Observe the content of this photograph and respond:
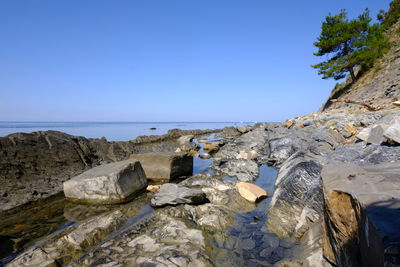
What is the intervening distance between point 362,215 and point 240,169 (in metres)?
6.90

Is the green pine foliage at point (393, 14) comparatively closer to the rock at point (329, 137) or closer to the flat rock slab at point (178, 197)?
the rock at point (329, 137)

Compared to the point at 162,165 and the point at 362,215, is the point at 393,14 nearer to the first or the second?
the point at 162,165

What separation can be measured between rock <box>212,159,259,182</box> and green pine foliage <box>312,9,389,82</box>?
18.0m

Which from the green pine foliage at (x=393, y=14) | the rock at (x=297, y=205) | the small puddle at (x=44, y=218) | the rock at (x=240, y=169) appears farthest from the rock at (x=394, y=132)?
the green pine foliage at (x=393, y=14)

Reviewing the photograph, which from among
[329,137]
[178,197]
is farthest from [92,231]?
[329,137]

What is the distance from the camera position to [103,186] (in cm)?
575

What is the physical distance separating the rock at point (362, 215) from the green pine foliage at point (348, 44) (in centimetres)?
2253

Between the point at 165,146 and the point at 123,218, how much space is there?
41.1 feet

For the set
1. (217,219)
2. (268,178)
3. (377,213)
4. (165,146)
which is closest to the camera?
(377,213)

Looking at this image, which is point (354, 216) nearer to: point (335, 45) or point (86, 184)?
point (86, 184)

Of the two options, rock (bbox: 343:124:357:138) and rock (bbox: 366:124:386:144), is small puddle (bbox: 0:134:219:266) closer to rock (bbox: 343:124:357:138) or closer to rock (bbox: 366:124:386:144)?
rock (bbox: 366:124:386:144)

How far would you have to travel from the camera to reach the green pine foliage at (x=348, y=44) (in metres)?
19.8

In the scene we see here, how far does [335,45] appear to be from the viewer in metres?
21.8

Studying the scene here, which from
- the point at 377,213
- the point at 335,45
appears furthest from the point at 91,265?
the point at 335,45
